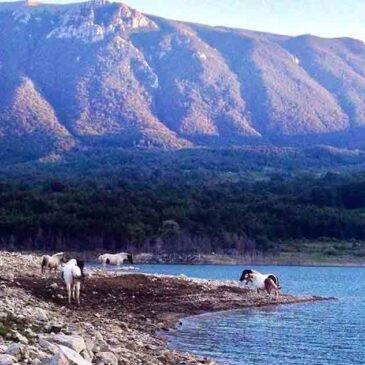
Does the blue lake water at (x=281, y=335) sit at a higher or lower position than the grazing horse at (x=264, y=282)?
lower

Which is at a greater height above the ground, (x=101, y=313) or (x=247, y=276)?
(x=247, y=276)

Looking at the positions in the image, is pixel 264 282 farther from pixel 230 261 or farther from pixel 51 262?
pixel 230 261

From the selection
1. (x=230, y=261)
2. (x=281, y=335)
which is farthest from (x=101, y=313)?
(x=230, y=261)

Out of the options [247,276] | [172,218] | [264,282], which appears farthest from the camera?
[172,218]

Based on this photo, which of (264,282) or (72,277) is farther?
(264,282)

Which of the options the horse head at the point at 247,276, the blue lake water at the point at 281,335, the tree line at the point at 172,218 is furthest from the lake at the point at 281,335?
the tree line at the point at 172,218

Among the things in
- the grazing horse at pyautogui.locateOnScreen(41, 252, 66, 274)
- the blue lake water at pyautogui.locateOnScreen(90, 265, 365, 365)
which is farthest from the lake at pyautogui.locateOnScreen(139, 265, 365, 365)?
the grazing horse at pyautogui.locateOnScreen(41, 252, 66, 274)

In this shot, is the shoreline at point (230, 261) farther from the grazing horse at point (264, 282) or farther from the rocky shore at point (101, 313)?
the rocky shore at point (101, 313)

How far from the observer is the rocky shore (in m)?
19.0

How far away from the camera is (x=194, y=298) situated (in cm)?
4619

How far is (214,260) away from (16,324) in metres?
100

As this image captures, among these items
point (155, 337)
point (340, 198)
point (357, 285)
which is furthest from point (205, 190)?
point (155, 337)

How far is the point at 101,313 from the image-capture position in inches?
1312

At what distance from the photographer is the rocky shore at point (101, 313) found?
1905cm
